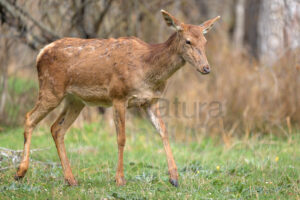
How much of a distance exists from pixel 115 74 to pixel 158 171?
1.74m

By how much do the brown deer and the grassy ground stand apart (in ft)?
1.12

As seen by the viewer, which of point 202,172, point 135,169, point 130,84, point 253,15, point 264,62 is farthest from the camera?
point 253,15

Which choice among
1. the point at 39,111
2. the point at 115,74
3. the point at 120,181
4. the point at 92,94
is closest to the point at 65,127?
the point at 39,111

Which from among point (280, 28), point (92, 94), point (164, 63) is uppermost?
point (280, 28)

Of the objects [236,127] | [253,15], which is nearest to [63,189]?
[236,127]

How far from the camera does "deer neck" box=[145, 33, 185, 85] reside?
6.72m

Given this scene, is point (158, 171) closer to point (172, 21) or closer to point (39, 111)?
point (39, 111)

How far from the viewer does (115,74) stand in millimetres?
6824

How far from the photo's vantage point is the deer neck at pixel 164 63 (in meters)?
6.72

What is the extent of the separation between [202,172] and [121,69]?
6.66ft

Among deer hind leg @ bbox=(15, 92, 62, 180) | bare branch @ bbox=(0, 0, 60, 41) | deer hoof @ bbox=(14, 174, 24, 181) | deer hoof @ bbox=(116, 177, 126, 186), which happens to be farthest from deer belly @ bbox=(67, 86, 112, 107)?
bare branch @ bbox=(0, 0, 60, 41)

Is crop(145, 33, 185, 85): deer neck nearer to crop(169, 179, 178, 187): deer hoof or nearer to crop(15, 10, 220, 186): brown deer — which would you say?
crop(15, 10, 220, 186): brown deer

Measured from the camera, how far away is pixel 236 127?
11016 millimetres

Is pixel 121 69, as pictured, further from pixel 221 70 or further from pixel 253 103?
pixel 221 70
